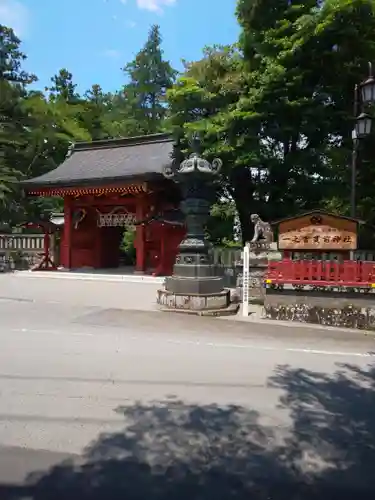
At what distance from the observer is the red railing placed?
29.2 ft

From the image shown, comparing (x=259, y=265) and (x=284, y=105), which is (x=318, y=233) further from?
(x=284, y=105)

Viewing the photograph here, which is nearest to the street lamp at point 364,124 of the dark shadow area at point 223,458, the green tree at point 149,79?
the dark shadow area at point 223,458

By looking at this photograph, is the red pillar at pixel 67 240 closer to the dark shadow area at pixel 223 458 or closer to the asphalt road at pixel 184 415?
the asphalt road at pixel 184 415

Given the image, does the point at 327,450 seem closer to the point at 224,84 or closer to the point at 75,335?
the point at 75,335

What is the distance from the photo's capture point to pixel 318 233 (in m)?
10.2

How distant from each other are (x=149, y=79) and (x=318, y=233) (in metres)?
41.8

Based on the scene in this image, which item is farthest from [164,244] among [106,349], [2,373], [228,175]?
[2,373]

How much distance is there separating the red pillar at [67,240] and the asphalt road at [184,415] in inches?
524

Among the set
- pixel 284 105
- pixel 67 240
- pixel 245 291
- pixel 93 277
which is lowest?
pixel 93 277

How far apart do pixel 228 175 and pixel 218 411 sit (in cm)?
1283

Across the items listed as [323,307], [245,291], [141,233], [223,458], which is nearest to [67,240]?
[141,233]

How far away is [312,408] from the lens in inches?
167

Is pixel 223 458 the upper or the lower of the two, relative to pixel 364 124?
lower

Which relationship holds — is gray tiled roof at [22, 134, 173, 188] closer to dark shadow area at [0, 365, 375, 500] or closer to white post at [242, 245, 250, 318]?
white post at [242, 245, 250, 318]
